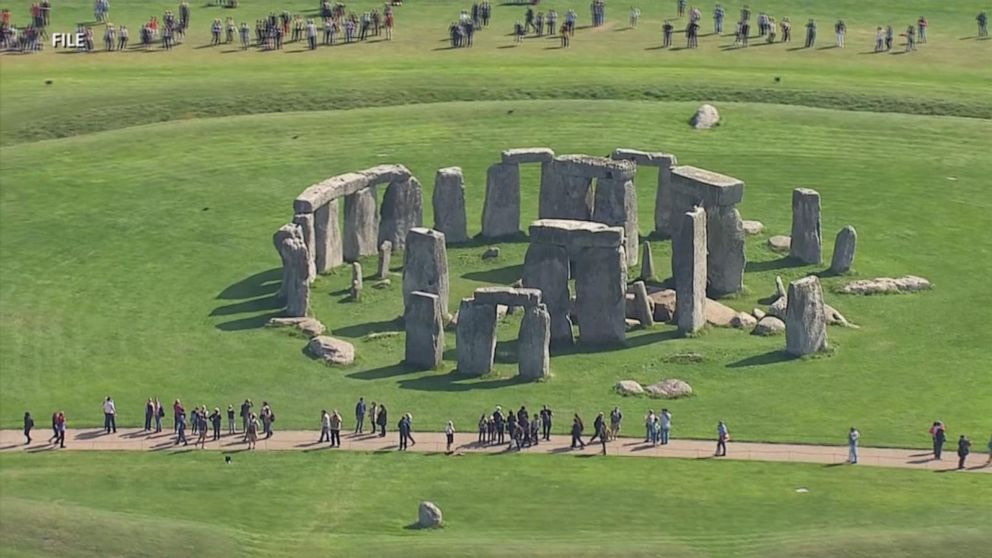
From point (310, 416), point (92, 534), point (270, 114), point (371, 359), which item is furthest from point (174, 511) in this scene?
point (270, 114)

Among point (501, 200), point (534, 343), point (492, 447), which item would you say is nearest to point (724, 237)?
point (501, 200)

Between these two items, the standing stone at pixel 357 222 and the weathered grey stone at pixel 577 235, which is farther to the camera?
the standing stone at pixel 357 222

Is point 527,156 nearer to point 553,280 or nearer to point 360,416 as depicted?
point 553,280

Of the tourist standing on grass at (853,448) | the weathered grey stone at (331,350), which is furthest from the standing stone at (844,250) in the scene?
the tourist standing on grass at (853,448)

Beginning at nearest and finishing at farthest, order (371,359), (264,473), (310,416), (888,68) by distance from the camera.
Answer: (264,473)
(310,416)
(371,359)
(888,68)

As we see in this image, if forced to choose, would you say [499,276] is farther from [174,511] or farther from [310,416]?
[174,511]

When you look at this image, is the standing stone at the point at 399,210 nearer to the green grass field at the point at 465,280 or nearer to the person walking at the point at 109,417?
the green grass field at the point at 465,280
